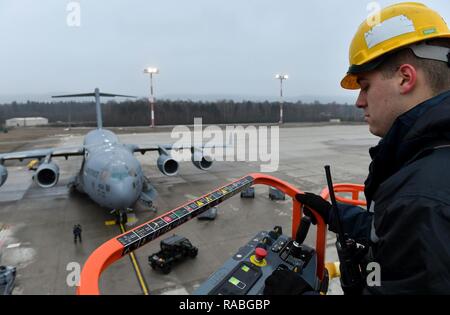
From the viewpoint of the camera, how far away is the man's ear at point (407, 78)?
73.8 inches

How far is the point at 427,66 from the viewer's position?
1.88 metres

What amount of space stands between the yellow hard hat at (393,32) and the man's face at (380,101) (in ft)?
0.30

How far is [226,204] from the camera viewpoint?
15.3 m

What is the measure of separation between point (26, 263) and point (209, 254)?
609 cm

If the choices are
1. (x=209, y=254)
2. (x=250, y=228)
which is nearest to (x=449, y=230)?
(x=209, y=254)

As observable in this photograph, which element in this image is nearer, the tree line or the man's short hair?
the man's short hair

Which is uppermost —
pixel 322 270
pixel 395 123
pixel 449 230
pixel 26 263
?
pixel 395 123

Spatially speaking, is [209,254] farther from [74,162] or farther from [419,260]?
[74,162]

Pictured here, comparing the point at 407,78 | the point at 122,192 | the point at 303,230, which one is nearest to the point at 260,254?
the point at 303,230

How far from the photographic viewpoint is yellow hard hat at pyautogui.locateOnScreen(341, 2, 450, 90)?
6.45ft

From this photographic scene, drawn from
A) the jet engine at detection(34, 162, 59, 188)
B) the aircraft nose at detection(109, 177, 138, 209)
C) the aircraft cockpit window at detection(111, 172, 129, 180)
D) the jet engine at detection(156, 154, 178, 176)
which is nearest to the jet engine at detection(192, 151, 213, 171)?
the jet engine at detection(156, 154, 178, 176)

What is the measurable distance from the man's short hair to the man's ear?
0.06 m

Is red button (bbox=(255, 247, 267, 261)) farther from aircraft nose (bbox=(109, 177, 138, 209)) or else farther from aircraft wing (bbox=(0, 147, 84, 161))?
aircraft wing (bbox=(0, 147, 84, 161))

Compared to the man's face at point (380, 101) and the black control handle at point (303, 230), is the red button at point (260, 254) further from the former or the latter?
the man's face at point (380, 101)
